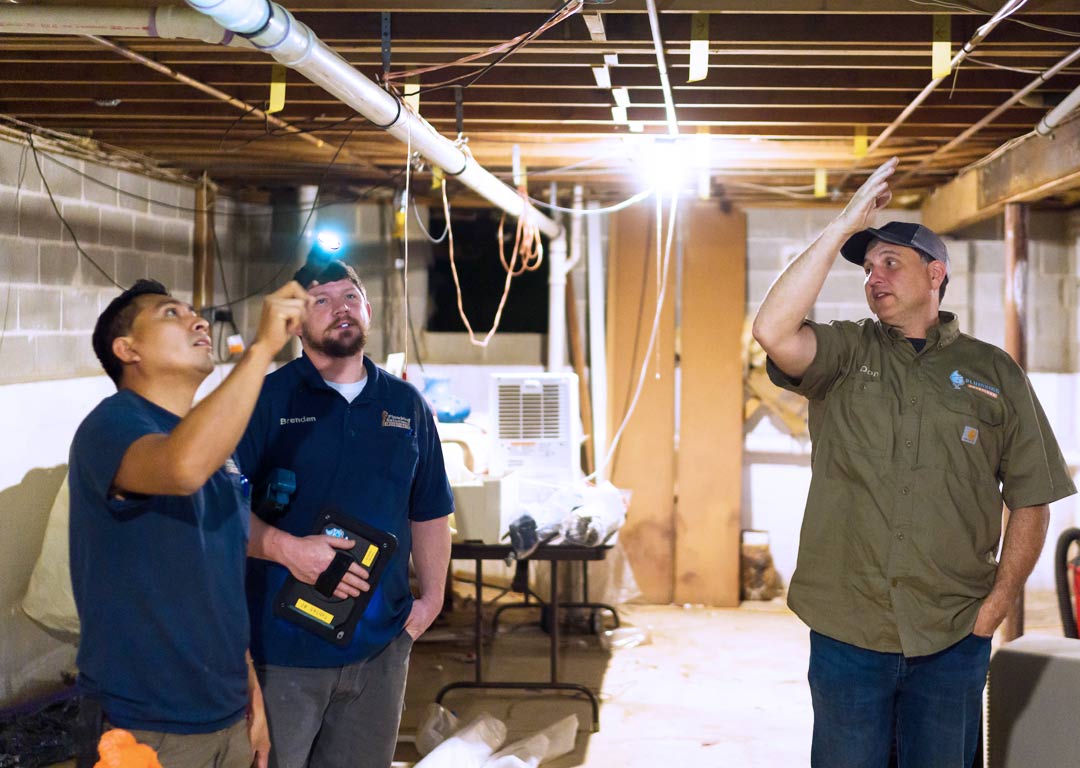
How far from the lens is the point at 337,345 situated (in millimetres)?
2420

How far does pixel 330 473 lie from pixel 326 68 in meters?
0.91

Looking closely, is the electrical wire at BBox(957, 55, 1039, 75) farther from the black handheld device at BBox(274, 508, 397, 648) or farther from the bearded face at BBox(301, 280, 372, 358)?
the black handheld device at BBox(274, 508, 397, 648)

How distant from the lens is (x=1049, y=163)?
160 inches

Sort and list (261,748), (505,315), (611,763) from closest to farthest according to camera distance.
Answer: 1. (261,748)
2. (611,763)
3. (505,315)

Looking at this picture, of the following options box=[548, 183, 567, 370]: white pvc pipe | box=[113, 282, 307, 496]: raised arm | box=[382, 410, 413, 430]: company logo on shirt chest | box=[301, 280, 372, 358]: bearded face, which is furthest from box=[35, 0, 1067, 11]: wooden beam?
box=[548, 183, 567, 370]: white pvc pipe

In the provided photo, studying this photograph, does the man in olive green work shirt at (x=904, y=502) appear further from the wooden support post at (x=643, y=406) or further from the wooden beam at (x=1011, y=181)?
the wooden support post at (x=643, y=406)

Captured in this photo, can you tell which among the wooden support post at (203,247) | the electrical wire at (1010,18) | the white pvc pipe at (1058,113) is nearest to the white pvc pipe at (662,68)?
the electrical wire at (1010,18)

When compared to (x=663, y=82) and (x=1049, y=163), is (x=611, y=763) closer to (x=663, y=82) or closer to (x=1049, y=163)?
(x=663, y=82)

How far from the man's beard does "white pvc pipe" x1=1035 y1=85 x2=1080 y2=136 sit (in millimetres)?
2225

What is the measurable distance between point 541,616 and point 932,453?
12.0 feet

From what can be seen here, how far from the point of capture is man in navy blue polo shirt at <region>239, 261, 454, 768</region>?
2266 millimetres

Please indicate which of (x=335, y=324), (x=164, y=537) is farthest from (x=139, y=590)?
(x=335, y=324)

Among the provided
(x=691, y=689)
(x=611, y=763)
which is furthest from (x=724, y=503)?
(x=611, y=763)

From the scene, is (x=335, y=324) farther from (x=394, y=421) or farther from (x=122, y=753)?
(x=122, y=753)
